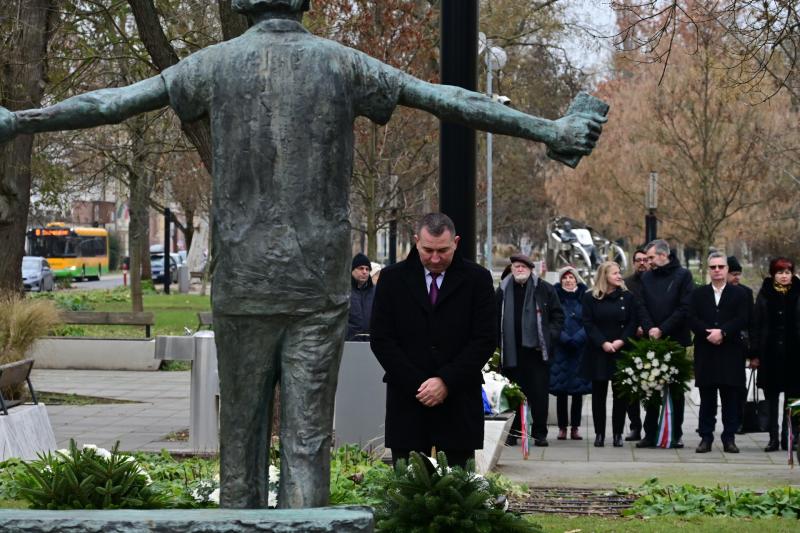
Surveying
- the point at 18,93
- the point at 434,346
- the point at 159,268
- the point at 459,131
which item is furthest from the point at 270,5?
the point at 159,268

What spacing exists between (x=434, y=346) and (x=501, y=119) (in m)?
1.91

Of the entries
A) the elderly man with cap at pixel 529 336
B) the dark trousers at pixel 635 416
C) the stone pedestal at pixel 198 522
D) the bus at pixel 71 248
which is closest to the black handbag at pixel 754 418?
the dark trousers at pixel 635 416

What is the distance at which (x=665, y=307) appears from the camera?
1427 centimetres

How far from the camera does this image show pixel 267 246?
17.6 ft

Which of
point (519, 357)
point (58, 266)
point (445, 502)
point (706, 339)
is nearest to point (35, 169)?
point (519, 357)

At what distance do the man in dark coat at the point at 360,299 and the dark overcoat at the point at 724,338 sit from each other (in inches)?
124

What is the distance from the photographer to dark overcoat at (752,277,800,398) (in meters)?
13.5

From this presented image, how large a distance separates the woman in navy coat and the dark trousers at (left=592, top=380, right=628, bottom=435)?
20 cm

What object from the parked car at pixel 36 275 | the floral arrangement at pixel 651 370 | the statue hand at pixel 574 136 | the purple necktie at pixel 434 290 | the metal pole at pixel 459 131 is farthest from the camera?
the parked car at pixel 36 275

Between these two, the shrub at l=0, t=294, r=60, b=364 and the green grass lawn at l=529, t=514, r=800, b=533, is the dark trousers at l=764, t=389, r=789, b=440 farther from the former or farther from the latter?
the shrub at l=0, t=294, r=60, b=364

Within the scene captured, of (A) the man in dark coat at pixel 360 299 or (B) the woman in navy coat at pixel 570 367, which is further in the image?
(B) the woman in navy coat at pixel 570 367

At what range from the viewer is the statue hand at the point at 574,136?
5457 millimetres

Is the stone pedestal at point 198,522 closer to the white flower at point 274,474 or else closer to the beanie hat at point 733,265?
the white flower at point 274,474

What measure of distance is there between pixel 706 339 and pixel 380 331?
274 inches
